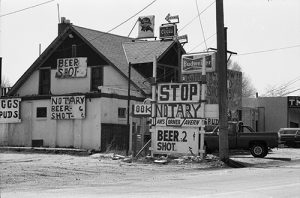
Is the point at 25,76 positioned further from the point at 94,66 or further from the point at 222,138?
the point at 222,138

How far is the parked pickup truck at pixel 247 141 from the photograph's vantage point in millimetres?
28125

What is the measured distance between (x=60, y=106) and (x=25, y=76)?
29.1 ft

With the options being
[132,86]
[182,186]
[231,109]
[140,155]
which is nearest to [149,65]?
[132,86]

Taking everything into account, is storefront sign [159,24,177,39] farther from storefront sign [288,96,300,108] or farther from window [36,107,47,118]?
storefront sign [288,96,300,108]

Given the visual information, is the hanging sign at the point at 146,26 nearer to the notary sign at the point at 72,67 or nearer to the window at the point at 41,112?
the notary sign at the point at 72,67

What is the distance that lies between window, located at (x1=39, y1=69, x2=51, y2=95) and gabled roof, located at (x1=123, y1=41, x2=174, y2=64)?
Answer: 19.9ft

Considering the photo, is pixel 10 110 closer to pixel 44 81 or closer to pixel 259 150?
pixel 44 81

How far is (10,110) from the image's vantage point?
33.2 metres

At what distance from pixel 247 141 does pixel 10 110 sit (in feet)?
49.1

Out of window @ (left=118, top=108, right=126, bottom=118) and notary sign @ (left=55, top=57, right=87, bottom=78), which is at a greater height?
notary sign @ (left=55, top=57, right=87, bottom=78)

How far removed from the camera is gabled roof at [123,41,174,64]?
123 ft

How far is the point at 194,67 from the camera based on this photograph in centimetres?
2733

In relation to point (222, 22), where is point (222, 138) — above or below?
below

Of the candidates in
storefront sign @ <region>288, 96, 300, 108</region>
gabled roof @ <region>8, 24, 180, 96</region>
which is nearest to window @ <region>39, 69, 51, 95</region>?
gabled roof @ <region>8, 24, 180, 96</region>
